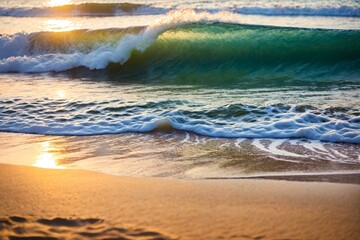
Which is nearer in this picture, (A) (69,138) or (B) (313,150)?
(B) (313,150)

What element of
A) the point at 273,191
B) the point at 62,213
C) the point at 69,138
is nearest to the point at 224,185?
the point at 273,191

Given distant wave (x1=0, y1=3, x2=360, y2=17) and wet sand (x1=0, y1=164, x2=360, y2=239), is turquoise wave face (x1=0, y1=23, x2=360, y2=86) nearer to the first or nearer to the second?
distant wave (x1=0, y1=3, x2=360, y2=17)

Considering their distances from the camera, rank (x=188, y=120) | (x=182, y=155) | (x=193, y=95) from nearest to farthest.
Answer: (x=182, y=155)
(x=188, y=120)
(x=193, y=95)

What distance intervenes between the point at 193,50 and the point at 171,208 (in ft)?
28.9

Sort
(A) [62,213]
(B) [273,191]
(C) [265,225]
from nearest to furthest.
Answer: (C) [265,225]
(A) [62,213]
(B) [273,191]

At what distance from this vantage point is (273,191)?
349cm

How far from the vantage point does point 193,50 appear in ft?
38.3

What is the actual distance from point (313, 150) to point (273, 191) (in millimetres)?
1269

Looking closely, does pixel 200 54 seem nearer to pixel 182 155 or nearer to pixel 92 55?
pixel 92 55

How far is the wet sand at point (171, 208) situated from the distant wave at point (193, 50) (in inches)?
242

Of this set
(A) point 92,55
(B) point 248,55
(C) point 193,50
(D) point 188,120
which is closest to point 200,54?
(C) point 193,50

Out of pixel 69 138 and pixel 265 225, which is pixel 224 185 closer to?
pixel 265 225

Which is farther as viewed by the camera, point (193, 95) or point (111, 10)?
point (111, 10)

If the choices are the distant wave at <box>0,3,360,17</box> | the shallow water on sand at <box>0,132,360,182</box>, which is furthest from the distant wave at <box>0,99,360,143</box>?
the distant wave at <box>0,3,360,17</box>
